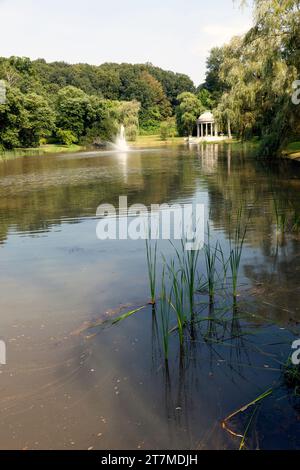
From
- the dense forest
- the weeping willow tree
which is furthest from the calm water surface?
the dense forest

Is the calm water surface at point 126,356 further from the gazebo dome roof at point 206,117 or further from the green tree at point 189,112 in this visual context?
the green tree at point 189,112

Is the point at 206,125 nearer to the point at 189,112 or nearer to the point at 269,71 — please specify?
the point at 189,112

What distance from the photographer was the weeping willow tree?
18281mm

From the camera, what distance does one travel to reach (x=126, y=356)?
468 cm

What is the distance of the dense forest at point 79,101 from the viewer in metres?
51.8

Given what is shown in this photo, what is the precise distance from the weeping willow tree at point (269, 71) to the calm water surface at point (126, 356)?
12.1 m

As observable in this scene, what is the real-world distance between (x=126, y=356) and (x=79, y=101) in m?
65.4

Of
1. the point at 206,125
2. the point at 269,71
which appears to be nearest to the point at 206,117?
the point at 206,125

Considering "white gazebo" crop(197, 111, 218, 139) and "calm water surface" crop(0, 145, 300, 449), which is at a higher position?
"white gazebo" crop(197, 111, 218, 139)

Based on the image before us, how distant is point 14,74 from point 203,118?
94.5 ft

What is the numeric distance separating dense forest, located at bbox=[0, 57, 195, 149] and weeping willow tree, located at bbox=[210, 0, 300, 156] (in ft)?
88.4

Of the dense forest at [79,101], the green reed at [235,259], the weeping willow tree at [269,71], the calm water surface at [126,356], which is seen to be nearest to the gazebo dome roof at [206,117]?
the dense forest at [79,101]

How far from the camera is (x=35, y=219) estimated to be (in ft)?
40.3

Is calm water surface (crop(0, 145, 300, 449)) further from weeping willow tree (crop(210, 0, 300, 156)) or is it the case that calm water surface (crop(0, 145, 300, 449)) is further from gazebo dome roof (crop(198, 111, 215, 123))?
gazebo dome roof (crop(198, 111, 215, 123))
